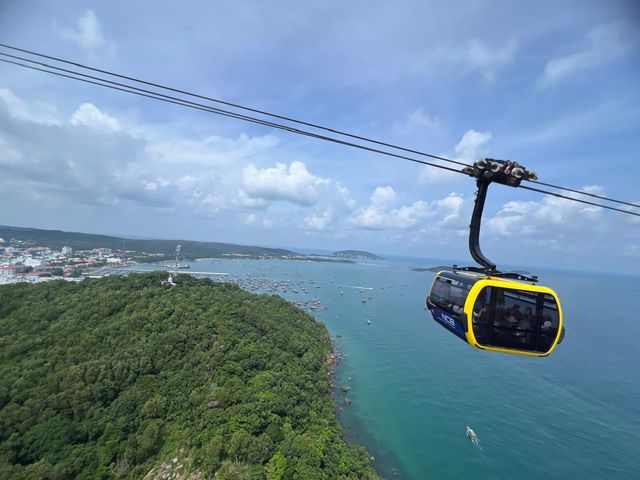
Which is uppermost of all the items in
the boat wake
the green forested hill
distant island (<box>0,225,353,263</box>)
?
distant island (<box>0,225,353,263</box>)

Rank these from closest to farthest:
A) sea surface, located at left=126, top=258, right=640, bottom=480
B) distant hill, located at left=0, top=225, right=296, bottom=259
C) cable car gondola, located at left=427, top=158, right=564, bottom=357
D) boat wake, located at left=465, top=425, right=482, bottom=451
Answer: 1. cable car gondola, located at left=427, top=158, right=564, bottom=357
2. sea surface, located at left=126, top=258, right=640, bottom=480
3. boat wake, located at left=465, top=425, right=482, bottom=451
4. distant hill, located at left=0, top=225, right=296, bottom=259

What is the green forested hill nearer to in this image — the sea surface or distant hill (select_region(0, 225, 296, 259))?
the sea surface

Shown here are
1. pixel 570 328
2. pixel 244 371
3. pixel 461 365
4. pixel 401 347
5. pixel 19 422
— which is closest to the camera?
pixel 19 422

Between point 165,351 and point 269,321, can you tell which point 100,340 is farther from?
point 269,321

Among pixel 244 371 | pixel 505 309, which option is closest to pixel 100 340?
pixel 244 371

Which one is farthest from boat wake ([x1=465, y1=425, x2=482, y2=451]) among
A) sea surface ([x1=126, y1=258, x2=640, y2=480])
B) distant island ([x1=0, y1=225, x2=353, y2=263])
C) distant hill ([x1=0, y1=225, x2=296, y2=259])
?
distant hill ([x1=0, y1=225, x2=296, y2=259])

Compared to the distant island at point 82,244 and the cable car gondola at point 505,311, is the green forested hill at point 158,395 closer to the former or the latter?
the cable car gondola at point 505,311

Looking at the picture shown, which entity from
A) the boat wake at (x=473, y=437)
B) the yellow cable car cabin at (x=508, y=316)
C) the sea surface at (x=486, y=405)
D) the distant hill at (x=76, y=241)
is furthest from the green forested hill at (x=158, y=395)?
the distant hill at (x=76, y=241)
